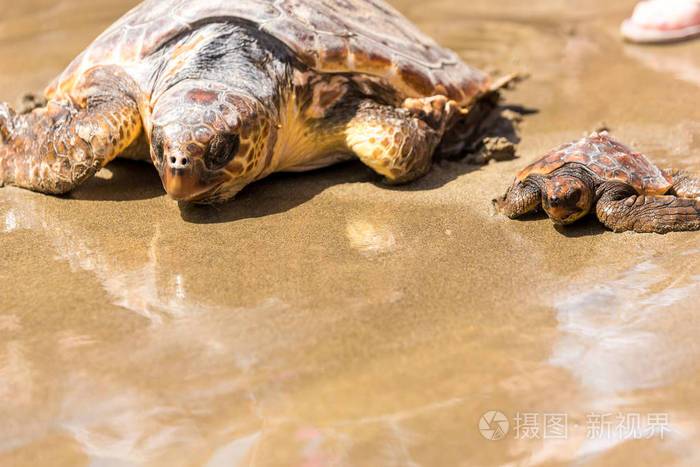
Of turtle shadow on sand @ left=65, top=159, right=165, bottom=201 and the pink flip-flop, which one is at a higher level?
the pink flip-flop

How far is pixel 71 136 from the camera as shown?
4.20 m

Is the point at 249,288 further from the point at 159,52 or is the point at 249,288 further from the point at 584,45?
the point at 584,45

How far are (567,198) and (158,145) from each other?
1.98 m

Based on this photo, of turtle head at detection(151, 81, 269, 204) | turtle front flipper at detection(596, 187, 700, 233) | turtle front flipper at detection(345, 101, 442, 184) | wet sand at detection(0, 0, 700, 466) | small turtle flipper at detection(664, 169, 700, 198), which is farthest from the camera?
turtle front flipper at detection(345, 101, 442, 184)

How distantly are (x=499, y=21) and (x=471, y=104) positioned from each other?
2541 mm

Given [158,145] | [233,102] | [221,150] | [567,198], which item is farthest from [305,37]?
[567,198]

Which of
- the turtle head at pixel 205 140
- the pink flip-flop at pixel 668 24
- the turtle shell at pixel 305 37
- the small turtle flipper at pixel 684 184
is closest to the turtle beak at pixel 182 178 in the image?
the turtle head at pixel 205 140

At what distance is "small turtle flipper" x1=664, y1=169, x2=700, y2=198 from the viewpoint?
13.0ft

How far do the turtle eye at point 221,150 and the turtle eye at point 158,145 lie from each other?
223 millimetres

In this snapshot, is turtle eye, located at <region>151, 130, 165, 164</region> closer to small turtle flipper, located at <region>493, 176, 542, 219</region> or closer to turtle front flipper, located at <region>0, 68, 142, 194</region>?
turtle front flipper, located at <region>0, 68, 142, 194</region>

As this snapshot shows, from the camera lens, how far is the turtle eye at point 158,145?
3.90 meters

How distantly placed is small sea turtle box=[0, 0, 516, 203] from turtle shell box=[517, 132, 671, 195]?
0.75 m

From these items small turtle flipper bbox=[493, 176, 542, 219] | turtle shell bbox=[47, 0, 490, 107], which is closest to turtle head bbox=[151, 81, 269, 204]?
turtle shell bbox=[47, 0, 490, 107]

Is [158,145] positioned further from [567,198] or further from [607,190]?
[607,190]
